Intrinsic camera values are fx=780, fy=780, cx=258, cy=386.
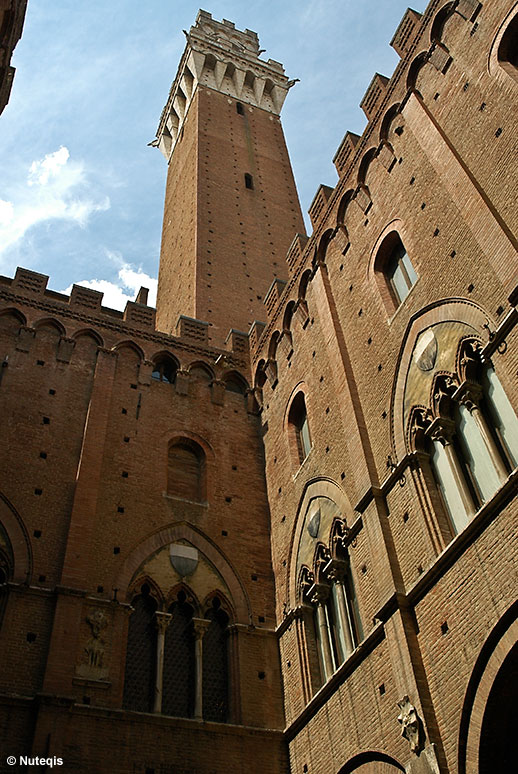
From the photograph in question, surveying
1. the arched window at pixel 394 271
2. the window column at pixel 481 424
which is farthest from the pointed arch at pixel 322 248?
the window column at pixel 481 424

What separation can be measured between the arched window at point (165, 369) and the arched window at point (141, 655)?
4783 mm

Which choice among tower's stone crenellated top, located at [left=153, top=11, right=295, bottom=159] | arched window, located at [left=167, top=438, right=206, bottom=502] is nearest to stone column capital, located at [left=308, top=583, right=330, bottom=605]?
arched window, located at [left=167, top=438, right=206, bottom=502]

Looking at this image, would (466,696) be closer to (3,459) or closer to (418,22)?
(3,459)

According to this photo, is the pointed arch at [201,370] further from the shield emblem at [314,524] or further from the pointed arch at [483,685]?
the pointed arch at [483,685]

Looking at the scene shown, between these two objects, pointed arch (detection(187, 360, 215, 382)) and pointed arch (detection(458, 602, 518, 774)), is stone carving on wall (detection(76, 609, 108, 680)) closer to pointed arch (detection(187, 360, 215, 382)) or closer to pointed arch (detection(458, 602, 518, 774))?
pointed arch (detection(458, 602, 518, 774))

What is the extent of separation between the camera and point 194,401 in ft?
48.6

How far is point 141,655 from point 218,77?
2422cm

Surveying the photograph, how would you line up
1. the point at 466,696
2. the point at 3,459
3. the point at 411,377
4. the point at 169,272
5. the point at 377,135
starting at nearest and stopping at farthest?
the point at 466,696 → the point at 411,377 → the point at 3,459 → the point at 377,135 → the point at 169,272

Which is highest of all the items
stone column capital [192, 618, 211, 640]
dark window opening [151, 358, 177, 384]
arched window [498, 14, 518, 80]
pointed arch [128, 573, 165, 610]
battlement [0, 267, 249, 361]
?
battlement [0, 267, 249, 361]

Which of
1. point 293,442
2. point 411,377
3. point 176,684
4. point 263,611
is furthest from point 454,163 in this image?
point 176,684

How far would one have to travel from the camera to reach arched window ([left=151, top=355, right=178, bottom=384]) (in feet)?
49.5

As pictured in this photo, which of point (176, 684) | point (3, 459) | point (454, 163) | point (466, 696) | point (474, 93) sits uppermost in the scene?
point (474, 93)

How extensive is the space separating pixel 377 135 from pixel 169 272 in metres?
12.5

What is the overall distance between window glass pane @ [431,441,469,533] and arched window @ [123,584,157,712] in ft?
15.7
